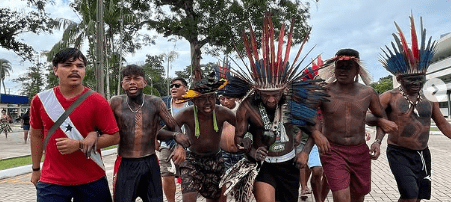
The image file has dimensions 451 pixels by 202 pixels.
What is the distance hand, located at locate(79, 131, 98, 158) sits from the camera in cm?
298

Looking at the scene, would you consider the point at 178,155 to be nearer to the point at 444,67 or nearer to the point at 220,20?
the point at 220,20

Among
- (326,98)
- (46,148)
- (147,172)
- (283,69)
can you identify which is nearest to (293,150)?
(326,98)

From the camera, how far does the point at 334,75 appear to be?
4.31 meters

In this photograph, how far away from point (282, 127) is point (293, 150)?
0.34 m

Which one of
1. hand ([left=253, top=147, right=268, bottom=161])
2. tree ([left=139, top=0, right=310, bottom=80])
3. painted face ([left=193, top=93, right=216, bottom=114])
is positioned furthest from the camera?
tree ([left=139, top=0, right=310, bottom=80])

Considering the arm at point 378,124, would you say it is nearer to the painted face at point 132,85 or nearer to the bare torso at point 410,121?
the bare torso at point 410,121

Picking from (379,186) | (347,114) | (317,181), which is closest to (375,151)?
(347,114)

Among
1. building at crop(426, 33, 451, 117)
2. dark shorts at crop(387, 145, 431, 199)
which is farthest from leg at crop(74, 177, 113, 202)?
building at crop(426, 33, 451, 117)

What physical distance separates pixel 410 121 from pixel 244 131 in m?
2.04

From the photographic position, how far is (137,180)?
3822 mm

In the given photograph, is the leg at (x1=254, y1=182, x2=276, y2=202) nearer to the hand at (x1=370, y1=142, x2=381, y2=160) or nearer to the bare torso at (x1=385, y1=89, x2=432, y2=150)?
the hand at (x1=370, y1=142, x2=381, y2=160)

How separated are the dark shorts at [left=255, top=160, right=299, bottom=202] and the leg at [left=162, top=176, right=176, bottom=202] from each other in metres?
2.08

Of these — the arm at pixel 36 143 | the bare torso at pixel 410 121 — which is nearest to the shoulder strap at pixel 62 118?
the arm at pixel 36 143

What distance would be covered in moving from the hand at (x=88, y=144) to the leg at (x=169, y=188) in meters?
2.58
